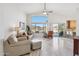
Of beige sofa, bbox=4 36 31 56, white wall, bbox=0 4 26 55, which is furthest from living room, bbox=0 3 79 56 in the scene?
beige sofa, bbox=4 36 31 56

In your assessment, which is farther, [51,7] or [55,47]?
[55,47]

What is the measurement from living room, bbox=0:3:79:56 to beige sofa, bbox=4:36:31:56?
0.75 feet

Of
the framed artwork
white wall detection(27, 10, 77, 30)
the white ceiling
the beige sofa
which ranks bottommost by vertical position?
the beige sofa

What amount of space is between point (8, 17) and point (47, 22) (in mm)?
932

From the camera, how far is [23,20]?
305cm

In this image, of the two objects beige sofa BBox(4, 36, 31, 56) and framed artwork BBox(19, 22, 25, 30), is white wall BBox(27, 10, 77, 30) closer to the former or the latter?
framed artwork BBox(19, 22, 25, 30)

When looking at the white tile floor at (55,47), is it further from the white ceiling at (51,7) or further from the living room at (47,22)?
the white ceiling at (51,7)

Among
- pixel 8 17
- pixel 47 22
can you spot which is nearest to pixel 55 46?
pixel 47 22

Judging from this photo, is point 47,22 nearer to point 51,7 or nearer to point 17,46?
point 51,7

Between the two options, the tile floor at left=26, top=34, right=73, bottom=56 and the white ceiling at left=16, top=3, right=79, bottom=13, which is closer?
the white ceiling at left=16, top=3, right=79, bottom=13

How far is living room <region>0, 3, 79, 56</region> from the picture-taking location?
290cm

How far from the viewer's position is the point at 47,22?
3.07 meters

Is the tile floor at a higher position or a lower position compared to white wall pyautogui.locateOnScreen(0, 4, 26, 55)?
lower

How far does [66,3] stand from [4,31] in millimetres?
1600
